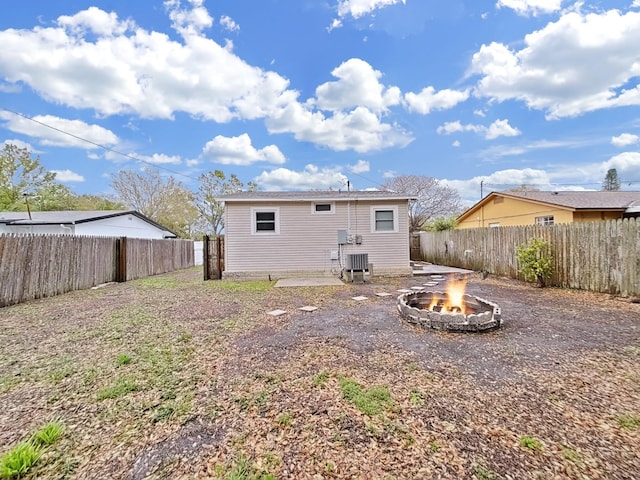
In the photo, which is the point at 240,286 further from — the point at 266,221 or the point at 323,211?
the point at 323,211

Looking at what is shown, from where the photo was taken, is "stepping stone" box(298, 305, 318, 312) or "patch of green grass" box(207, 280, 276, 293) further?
"patch of green grass" box(207, 280, 276, 293)

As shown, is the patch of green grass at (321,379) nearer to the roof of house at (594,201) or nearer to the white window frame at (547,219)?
the roof of house at (594,201)

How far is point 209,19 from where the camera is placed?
31.0ft

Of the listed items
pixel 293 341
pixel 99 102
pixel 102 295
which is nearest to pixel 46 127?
pixel 99 102

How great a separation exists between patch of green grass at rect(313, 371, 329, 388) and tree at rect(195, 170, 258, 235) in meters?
21.7

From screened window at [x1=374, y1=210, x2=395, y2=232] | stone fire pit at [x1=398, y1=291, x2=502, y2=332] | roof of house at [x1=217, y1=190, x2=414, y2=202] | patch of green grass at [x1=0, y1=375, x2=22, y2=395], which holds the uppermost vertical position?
roof of house at [x1=217, y1=190, x2=414, y2=202]

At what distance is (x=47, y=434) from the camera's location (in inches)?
76.2

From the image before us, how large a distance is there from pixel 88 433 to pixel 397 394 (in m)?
2.34

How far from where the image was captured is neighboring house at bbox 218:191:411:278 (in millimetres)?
9555

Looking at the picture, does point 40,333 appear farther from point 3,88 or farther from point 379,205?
point 3,88

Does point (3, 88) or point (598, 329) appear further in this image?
point (3, 88)

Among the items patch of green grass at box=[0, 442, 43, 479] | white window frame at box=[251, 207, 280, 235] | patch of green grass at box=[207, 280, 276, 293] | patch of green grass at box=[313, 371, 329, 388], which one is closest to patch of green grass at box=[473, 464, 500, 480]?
patch of green grass at box=[313, 371, 329, 388]

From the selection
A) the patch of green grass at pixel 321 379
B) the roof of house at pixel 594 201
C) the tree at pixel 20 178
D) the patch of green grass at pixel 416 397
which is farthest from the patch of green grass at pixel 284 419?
the tree at pixel 20 178

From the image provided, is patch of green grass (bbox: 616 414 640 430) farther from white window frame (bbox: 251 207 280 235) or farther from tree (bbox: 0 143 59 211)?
tree (bbox: 0 143 59 211)
